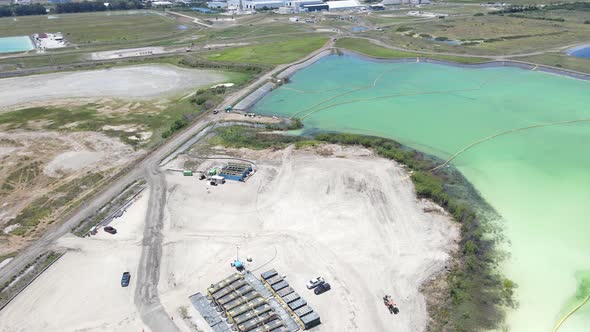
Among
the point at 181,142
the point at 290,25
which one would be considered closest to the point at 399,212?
the point at 181,142

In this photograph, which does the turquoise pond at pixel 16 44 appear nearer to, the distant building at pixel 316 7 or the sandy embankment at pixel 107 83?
the sandy embankment at pixel 107 83

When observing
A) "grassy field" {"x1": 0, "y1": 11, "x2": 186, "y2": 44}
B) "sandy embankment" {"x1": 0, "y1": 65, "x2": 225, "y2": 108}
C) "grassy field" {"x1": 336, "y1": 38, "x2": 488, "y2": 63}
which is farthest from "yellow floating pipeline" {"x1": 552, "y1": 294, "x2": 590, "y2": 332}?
"grassy field" {"x1": 0, "y1": 11, "x2": 186, "y2": 44}

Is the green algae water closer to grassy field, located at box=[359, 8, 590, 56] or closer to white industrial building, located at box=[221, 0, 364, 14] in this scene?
grassy field, located at box=[359, 8, 590, 56]

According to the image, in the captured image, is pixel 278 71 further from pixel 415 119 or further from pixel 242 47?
pixel 415 119

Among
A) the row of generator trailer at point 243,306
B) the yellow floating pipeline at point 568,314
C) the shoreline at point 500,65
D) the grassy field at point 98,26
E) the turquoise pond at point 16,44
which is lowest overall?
the yellow floating pipeline at point 568,314

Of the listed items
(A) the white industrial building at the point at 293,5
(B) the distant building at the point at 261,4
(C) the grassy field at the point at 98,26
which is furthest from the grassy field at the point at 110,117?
(B) the distant building at the point at 261,4

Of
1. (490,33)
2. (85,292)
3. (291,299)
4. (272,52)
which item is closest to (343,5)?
(490,33)
